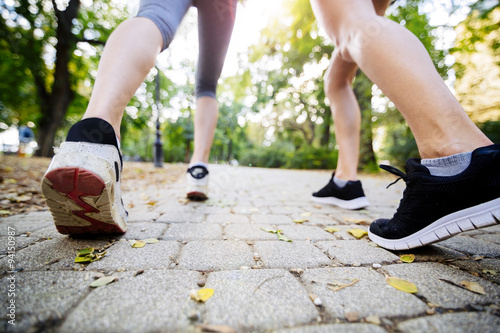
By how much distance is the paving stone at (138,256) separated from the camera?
0.77 meters

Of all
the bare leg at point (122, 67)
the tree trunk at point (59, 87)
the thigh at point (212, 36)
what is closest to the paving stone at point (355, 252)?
the bare leg at point (122, 67)

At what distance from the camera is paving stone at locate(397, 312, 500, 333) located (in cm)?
50

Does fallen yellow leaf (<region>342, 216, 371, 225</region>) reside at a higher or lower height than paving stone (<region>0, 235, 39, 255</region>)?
higher

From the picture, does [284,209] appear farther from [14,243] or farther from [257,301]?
[14,243]

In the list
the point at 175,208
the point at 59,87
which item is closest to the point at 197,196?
the point at 175,208

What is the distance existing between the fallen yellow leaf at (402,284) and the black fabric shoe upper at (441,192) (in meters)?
0.28

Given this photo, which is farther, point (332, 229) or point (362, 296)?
point (332, 229)

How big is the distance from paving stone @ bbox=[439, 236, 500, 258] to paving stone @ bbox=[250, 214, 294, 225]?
831 mm

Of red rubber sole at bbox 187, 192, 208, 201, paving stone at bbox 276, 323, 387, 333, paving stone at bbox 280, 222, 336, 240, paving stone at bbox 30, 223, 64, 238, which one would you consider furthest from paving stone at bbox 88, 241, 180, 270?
red rubber sole at bbox 187, 192, 208, 201

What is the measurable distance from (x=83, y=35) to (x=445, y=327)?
15.8m

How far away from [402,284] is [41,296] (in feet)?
3.47

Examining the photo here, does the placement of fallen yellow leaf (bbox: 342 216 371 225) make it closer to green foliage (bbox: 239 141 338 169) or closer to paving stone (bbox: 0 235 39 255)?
paving stone (bbox: 0 235 39 255)

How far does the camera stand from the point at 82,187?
80cm

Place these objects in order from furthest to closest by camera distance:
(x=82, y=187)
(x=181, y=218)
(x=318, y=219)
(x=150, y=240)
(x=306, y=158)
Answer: (x=306, y=158), (x=318, y=219), (x=181, y=218), (x=150, y=240), (x=82, y=187)
